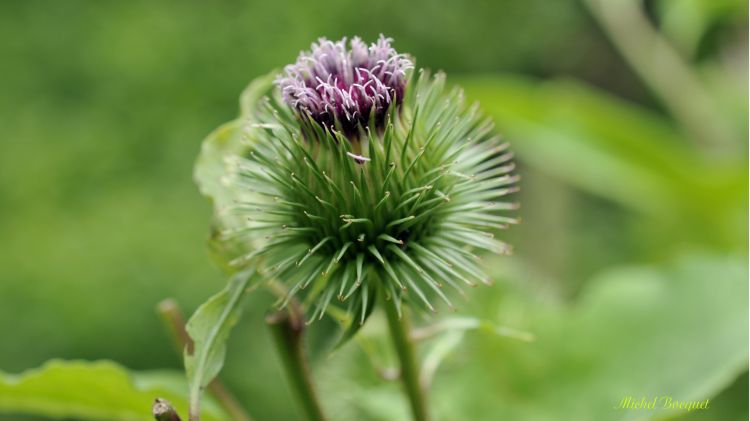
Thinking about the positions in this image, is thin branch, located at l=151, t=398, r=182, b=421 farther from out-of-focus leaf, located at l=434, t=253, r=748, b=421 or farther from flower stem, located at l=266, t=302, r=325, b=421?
out-of-focus leaf, located at l=434, t=253, r=748, b=421

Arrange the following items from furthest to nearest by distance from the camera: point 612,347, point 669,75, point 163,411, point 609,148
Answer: point 669,75 < point 609,148 < point 612,347 < point 163,411

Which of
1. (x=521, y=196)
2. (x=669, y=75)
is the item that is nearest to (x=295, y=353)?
(x=669, y=75)

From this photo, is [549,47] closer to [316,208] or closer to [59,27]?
[59,27]

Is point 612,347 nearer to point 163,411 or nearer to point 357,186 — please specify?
point 357,186

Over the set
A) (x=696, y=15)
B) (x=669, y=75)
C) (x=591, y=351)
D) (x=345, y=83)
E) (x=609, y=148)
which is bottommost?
(x=591, y=351)

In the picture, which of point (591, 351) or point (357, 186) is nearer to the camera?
point (357, 186)

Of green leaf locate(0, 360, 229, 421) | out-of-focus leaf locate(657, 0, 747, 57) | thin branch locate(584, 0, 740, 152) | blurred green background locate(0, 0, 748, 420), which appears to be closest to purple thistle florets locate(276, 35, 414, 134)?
blurred green background locate(0, 0, 748, 420)

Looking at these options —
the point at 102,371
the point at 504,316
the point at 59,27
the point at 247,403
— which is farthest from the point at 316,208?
the point at 59,27
